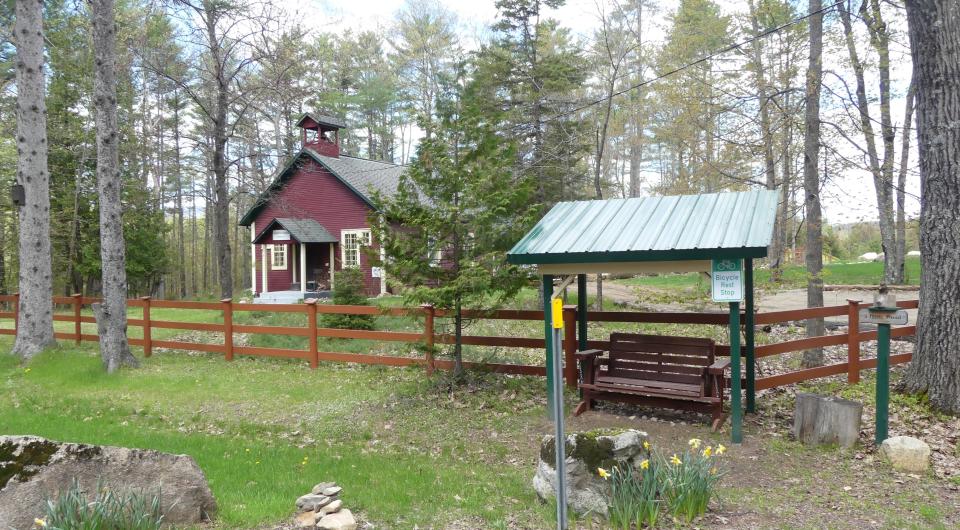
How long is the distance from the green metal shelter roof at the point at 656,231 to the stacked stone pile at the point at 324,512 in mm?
3199

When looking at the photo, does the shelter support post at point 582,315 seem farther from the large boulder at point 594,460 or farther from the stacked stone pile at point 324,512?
the stacked stone pile at point 324,512

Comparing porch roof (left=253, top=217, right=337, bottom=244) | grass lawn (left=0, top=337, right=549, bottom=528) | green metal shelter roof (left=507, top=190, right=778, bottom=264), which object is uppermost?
porch roof (left=253, top=217, right=337, bottom=244)

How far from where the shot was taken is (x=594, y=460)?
3.97m

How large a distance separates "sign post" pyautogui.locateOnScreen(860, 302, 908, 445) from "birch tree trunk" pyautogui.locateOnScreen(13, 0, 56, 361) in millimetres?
12534

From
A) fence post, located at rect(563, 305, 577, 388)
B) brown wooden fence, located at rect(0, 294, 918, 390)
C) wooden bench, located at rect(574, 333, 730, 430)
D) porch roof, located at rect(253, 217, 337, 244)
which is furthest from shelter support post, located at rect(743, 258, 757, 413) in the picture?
porch roof, located at rect(253, 217, 337, 244)

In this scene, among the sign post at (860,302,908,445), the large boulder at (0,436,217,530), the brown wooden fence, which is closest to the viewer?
the large boulder at (0,436,217,530)

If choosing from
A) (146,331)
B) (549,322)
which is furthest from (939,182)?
(146,331)

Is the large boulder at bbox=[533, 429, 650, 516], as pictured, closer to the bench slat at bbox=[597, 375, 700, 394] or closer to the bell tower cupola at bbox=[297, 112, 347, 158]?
the bench slat at bbox=[597, 375, 700, 394]

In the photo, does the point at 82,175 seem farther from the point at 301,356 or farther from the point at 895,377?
the point at 895,377

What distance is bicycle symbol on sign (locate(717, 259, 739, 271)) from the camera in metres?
5.57

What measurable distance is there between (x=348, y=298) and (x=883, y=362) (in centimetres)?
943

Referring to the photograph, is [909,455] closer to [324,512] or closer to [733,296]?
[733,296]

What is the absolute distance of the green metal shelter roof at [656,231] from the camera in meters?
5.60

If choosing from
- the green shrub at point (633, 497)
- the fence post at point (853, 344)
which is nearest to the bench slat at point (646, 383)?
the green shrub at point (633, 497)
